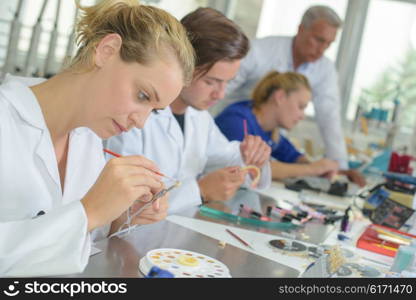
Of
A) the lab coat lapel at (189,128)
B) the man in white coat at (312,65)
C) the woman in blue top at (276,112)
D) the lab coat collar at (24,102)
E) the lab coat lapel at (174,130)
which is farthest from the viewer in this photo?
the man in white coat at (312,65)

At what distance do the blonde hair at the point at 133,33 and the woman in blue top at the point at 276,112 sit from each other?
1.65 metres

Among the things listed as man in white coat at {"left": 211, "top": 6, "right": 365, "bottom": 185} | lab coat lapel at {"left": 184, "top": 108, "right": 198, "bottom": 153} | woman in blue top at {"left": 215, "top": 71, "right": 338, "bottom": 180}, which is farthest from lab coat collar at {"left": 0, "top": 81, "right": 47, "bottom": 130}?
man in white coat at {"left": 211, "top": 6, "right": 365, "bottom": 185}

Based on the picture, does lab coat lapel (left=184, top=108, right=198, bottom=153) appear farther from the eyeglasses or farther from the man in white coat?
the man in white coat

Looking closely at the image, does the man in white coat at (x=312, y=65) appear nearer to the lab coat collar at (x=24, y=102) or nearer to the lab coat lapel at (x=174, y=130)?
Answer: the lab coat lapel at (x=174, y=130)

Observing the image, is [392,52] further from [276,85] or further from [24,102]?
[24,102]

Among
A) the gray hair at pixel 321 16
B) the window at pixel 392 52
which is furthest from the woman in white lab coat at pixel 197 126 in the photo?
the window at pixel 392 52

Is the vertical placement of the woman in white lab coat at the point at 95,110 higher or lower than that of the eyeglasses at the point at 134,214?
higher

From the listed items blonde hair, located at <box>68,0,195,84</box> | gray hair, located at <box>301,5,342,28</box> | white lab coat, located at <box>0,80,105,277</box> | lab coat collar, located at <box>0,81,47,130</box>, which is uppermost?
gray hair, located at <box>301,5,342,28</box>

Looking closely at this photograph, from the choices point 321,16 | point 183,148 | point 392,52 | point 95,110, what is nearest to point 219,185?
point 183,148

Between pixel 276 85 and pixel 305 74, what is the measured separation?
82 cm

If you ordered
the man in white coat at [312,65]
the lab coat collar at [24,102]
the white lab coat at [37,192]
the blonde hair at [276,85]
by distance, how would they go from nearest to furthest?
the white lab coat at [37,192] → the lab coat collar at [24,102] → the blonde hair at [276,85] → the man in white coat at [312,65]

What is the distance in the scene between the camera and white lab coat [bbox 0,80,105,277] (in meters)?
1.09

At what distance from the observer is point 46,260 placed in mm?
1100

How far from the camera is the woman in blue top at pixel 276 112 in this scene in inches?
123
